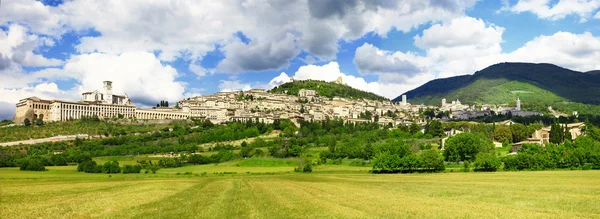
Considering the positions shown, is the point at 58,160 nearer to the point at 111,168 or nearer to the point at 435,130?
the point at 111,168

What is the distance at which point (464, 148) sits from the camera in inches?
3563

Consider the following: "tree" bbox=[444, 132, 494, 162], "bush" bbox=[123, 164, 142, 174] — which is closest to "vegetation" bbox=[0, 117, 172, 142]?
"bush" bbox=[123, 164, 142, 174]

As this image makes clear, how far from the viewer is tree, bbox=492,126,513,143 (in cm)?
12641

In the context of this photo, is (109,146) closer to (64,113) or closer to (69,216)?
(64,113)

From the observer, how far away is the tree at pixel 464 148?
90.3 meters

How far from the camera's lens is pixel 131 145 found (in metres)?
130

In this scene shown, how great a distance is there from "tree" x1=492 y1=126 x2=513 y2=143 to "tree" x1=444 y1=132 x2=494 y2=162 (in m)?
38.0

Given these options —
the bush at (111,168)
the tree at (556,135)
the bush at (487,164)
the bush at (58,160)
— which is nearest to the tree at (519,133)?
the tree at (556,135)

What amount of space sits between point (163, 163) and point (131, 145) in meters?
38.1

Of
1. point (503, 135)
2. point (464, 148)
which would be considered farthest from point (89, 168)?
point (503, 135)

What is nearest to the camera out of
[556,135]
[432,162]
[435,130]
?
[432,162]

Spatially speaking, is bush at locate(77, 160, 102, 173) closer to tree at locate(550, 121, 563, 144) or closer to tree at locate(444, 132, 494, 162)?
tree at locate(444, 132, 494, 162)

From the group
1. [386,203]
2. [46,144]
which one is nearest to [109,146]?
[46,144]

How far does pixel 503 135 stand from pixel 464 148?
151ft
